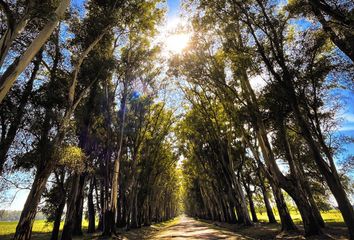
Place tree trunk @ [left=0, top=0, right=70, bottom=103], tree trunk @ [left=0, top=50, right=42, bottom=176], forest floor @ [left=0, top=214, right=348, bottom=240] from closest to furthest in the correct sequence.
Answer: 1. tree trunk @ [left=0, top=0, right=70, bottom=103]
2. tree trunk @ [left=0, top=50, right=42, bottom=176]
3. forest floor @ [left=0, top=214, right=348, bottom=240]

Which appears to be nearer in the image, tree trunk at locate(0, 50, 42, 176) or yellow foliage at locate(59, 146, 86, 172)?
yellow foliage at locate(59, 146, 86, 172)

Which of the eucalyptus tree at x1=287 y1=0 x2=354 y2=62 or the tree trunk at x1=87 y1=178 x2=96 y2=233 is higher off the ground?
the eucalyptus tree at x1=287 y1=0 x2=354 y2=62

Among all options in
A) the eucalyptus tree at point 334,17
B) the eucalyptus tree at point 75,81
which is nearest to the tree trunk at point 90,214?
the eucalyptus tree at point 75,81

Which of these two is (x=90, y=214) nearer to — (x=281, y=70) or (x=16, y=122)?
(x=16, y=122)

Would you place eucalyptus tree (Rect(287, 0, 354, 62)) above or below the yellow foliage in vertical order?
above

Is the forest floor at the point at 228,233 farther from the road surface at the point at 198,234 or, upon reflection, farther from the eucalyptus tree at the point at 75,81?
the eucalyptus tree at the point at 75,81

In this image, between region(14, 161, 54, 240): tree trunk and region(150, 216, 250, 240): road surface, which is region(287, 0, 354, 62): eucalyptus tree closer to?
region(150, 216, 250, 240): road surface

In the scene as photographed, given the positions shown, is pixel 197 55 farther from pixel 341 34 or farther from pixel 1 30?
pixel 1 30

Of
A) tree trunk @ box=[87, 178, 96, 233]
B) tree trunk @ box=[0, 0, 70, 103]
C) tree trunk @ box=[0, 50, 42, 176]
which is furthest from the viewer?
tree trunk @ box=[87, 178, 96, 233]

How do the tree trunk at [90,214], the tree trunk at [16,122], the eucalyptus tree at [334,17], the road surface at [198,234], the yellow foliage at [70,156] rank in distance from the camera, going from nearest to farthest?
the eucalyptus tree at [334,17] → the yellow foliage at [70,156] → the tree trunk at [16,122] → the road surface at [198,234] → the tree trunk at [90,214]

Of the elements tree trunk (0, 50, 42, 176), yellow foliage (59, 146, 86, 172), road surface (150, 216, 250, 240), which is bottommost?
road surface (150, 216, 250, 240)

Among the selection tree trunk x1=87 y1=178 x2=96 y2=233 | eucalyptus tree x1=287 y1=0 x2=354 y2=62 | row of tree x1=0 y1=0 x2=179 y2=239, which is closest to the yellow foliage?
row of tree x1=0 y1=0 x2=179 y2=239

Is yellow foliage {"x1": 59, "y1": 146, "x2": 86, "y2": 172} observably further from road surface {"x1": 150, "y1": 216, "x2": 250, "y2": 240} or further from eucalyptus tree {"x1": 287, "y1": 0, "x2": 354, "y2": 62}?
eucalyptus tree {"x1": 287, "y1": 0, "x2": 354, "y2": 62}

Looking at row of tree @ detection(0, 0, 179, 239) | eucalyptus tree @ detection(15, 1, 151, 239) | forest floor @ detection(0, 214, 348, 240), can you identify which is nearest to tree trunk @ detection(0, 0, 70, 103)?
row of tree @ detection(0, 0, 179, 239)
